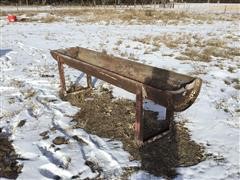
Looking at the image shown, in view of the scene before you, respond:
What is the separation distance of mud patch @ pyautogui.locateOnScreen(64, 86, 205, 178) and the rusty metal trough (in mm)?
300

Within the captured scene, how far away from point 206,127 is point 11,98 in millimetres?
4387

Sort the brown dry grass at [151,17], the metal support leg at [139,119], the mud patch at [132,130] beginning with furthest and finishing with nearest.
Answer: the brown dry grass at [151,17] → the metal support leg at [139,119] → the mud patch at [132,130]

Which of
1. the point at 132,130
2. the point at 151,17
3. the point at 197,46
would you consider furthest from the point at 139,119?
the point at 151,17

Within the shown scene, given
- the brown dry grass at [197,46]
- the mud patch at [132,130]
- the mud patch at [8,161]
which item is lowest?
the mud patch at [8,161]

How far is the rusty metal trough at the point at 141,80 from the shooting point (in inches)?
148

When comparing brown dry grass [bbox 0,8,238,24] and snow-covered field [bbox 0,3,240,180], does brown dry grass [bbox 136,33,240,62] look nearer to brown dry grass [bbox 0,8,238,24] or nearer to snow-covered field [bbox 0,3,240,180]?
snow-covered field [bbox 0,3,240,180]

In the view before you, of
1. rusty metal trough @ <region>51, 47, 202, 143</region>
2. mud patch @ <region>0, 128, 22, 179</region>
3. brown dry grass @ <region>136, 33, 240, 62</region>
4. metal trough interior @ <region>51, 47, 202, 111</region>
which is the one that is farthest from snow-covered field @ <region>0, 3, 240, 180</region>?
metal trough interior @ <region>51, 47, 202, 111</region>

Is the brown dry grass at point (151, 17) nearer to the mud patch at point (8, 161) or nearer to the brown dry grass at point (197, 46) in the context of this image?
the brown dry grass at point (197, 46)

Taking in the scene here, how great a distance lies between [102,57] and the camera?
20.6 ft

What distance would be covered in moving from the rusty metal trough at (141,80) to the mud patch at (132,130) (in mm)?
300

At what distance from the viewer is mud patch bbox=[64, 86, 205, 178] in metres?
4.10

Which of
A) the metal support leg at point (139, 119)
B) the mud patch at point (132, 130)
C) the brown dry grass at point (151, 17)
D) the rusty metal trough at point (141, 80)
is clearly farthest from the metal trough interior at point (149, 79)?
the brown dry grass at point (151, 17)

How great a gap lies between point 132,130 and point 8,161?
6.86 feet

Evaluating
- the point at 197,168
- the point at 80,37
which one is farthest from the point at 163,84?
the point at 80,37
